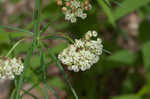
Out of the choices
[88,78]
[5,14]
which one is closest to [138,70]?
[88,78]

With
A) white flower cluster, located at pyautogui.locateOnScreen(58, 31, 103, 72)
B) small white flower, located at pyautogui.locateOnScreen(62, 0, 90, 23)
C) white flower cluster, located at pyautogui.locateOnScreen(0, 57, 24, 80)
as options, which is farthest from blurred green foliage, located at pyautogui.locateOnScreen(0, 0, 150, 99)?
white flower cluster, located at pyautogui.locateOnScreen(0, 57, 24, 80)

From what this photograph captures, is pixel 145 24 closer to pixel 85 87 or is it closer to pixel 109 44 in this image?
pixel 109 44

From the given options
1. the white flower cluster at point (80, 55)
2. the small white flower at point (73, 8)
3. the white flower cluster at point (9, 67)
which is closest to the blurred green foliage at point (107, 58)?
the small white flower at point (73, 8)

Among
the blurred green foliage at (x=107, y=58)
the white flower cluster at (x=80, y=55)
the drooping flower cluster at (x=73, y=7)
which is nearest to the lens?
the white flower cluster at (x=80, y=55)

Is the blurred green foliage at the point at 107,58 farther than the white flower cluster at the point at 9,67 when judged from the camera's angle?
Yes

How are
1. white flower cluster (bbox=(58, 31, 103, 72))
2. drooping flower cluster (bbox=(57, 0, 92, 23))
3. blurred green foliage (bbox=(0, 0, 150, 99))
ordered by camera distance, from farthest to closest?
blurred green foliage (bbox=(0, 0, 150, 99)) → drooping flower cluster (bbox=(57, 0, 92, 23)) → white flower cluster (bbox=(58, 31, 103, 72))

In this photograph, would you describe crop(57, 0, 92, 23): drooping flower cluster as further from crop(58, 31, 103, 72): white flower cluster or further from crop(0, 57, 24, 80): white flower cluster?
crop(0, 57, 24, 80): white flower cluster

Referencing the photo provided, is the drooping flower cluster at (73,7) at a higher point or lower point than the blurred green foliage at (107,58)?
higher

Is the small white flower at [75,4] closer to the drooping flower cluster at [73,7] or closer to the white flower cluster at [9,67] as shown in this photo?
the drooping flower cluster at [73,7]
